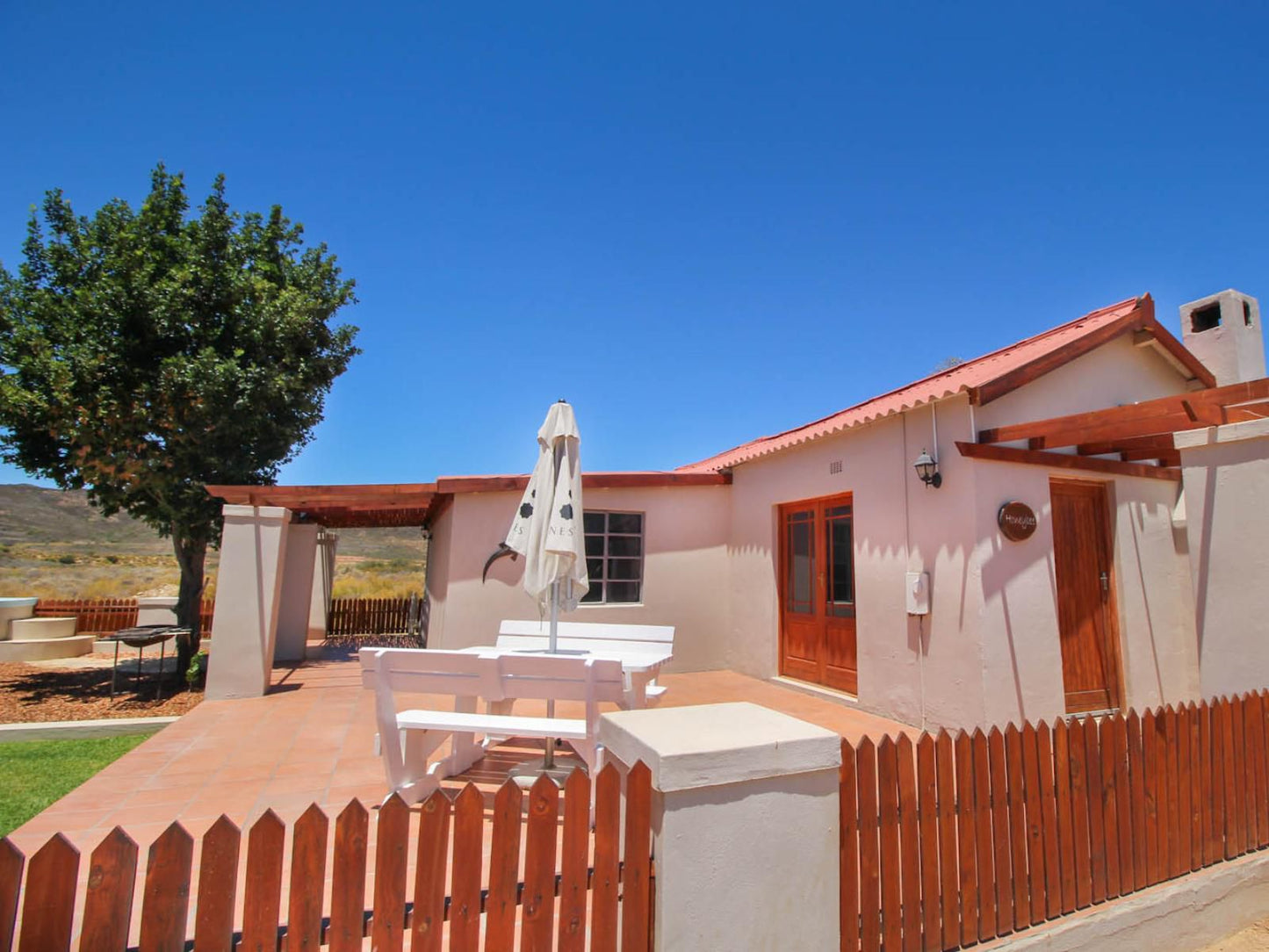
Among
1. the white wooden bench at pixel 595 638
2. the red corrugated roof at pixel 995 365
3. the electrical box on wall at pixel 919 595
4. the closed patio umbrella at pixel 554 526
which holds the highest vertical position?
the red corrugated roof at pixel 995 365

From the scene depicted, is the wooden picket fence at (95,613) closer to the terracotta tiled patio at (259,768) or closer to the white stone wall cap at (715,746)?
the terracotta tiled patio at (259,768)

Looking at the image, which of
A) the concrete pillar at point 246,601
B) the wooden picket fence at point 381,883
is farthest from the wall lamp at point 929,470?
the concrete pillar at point 246,601

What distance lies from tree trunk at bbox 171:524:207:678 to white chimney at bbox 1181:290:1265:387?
1416 cm

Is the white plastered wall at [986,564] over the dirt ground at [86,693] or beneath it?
over

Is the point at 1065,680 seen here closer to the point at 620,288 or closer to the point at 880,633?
the point at 880,633

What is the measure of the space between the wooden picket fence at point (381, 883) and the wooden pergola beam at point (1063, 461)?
5.30 m

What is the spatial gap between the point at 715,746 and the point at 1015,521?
5265 mm

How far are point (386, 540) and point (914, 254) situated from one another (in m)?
52.0

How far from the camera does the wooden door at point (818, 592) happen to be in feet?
25.2

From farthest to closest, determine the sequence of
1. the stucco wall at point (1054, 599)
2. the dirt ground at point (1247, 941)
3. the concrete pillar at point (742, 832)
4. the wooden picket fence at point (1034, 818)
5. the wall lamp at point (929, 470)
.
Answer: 1. the wall lamp at point (929, 470)
2. the stucco wall at point (1054, 599)
3. the dirt ground at point (1247, 941)
4. the wooden picket fence at point (1034, 818)
5. the concrete pillar at point (742, 832)

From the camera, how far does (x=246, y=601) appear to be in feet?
24.8

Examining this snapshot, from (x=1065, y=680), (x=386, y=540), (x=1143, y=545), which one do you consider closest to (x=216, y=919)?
(x=1065, y=680)

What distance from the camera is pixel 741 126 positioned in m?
9.24

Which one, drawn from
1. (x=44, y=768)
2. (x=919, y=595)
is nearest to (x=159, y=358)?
(x=44, y=768)
